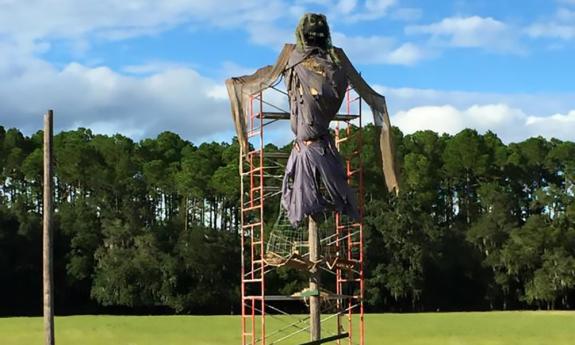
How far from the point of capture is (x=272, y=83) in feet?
43.0

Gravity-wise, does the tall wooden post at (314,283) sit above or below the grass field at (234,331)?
above

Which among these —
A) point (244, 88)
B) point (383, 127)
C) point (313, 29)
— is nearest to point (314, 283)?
point (383, 127)

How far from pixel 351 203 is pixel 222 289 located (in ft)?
139

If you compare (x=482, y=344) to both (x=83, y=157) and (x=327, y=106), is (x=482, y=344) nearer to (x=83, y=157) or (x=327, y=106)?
(x=327, y=106)

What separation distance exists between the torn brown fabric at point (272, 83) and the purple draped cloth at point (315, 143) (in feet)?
→ 3.86

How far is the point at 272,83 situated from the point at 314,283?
9.83 feet

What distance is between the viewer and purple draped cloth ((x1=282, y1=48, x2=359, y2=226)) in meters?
11.4

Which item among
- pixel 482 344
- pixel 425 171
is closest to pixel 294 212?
pixel 482 344

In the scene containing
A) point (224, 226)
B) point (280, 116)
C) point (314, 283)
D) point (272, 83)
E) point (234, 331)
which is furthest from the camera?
point (224, 226)

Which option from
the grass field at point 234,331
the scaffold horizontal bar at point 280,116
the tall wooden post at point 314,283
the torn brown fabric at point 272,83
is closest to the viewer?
the tall wooden post at point 314,283

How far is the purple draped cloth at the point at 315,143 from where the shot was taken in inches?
447

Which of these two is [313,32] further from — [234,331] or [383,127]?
[234,331]

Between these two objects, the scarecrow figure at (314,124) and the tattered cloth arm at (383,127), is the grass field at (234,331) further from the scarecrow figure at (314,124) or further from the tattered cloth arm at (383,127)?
the scarecrow figure at (314,124)

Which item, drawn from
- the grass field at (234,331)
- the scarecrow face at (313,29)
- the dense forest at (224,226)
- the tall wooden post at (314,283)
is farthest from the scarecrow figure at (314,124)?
Answer: the dense forest at (224,226)
